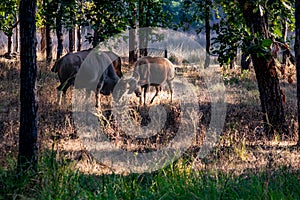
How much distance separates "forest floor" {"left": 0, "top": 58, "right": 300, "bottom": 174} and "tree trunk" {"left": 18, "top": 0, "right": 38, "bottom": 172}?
12.7 inches

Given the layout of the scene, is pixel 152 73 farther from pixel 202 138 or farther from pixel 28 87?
Result: pixel 28 87

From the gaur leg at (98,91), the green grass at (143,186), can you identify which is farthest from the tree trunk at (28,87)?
the gaur leg at (98,91)

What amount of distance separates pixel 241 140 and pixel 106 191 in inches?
127

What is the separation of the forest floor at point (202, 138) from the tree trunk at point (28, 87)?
0.32m

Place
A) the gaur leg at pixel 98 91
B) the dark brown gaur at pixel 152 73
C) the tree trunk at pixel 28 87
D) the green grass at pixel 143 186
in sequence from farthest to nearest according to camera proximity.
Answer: the dark brown gaur at pixel 152 73 → the gaur leg at pixel 98 91 → the tree trunk at pixel 28 87 → the green grass at pixel 143 186

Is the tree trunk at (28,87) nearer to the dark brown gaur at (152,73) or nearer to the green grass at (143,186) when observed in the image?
the green grass at (143,186)

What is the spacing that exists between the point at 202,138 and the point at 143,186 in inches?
110

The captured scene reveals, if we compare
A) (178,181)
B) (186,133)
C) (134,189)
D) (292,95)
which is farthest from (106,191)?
(292,95)

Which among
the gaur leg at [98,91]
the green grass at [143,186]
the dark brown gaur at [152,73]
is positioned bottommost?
the green grass at [143,186]

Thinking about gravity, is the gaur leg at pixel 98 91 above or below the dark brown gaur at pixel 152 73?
below

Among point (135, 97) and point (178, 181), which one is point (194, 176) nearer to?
point (178, 181)

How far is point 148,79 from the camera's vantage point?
13.7 meters

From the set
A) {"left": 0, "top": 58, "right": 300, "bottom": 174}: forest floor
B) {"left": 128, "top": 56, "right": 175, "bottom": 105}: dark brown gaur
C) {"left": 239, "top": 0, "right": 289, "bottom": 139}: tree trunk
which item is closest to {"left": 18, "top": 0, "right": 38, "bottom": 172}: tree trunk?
{"left": 0, "top": 58, "right": 300, "bottom": 174}: forest floor

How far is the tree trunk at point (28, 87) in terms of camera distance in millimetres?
5738
